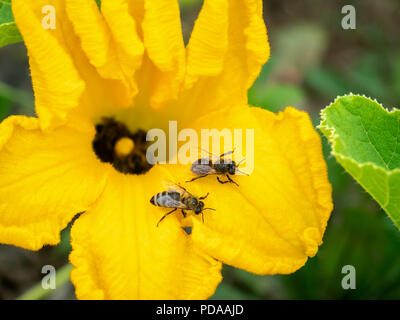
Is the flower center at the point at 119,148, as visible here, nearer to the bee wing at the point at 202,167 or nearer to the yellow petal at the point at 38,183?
the yellow petal at the point at 38,183

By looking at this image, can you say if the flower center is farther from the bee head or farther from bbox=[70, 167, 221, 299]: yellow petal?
the bee head

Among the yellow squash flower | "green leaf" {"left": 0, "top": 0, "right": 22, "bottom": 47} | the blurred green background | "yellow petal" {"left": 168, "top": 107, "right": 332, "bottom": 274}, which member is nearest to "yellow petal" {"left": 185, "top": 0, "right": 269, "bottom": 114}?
the yellow squash flower

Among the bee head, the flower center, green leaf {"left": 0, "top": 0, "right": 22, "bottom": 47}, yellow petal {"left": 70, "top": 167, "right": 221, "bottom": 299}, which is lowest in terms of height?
yellow petal {"left": 70, "top": 167, "right": 221, "bottom": 299}

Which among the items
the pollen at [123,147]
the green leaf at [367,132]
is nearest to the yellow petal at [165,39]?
the pollen at [123,147]

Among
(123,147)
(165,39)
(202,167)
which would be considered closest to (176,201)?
(202,167)
